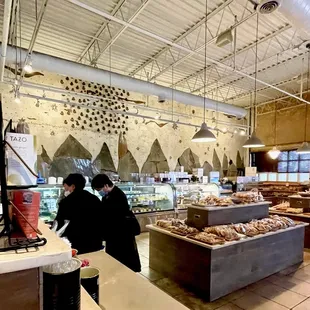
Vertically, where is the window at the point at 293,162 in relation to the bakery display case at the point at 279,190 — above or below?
above

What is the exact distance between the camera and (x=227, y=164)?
37.5 feet

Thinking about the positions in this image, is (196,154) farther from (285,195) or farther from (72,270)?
(72,270)

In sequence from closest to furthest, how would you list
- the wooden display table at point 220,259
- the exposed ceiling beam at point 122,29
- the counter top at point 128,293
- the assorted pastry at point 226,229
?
the counter top at point 128,293
the wooden display table at point 220,259
the assorted pastry at point 226,229
the exposed ceiling beam at point 122,29

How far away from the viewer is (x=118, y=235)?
3.09 meters

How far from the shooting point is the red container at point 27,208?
85 cm

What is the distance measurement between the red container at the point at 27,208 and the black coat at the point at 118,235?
229 centimetres

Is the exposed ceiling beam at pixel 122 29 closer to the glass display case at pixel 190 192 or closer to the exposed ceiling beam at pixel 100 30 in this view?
the exposed ceiling beam at pixel 100 30

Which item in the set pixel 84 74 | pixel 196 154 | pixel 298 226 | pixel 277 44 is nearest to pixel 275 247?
pixel 298 226

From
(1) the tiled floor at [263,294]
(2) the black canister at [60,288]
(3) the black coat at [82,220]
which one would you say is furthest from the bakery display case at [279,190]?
(2) the black canister at [60,288]

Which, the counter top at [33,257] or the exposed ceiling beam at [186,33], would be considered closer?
the counter top at [33,257]

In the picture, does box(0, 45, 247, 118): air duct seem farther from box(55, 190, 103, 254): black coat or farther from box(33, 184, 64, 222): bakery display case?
box(55, 190, 103, 254): black coat

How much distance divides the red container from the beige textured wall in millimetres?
4682

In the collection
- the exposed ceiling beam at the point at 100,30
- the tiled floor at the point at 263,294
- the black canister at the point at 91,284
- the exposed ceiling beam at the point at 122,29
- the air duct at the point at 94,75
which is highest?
the exposed ceiling beam at the point at 100,30

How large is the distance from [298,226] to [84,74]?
5570 mm
